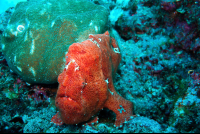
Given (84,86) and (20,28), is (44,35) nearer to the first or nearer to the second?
(20,28)

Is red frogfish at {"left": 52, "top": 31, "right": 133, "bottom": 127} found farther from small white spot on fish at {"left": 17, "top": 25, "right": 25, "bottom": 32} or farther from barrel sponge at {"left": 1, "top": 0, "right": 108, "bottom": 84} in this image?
small white spot on fish at {"left": 17, "top": 25, "right": 25, "bottom": 32}

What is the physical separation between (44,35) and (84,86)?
226 centimetres

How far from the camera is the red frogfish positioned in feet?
6.98

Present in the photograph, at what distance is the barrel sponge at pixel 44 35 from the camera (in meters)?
3.31

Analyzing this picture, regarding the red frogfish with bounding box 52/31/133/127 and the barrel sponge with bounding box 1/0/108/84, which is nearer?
the red frogfish with bounding box 52/31/133/127

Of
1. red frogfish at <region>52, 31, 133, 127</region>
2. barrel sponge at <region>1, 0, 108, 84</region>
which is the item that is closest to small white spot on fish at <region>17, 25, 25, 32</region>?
barrel sponge at <region>1, 0, 108, 84</region>

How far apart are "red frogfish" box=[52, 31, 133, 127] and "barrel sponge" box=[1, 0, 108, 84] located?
1075mm

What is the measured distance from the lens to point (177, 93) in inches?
124

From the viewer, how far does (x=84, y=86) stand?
2.17 m

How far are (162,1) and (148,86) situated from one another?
8.84 feet

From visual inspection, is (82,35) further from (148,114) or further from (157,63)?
(148,114)

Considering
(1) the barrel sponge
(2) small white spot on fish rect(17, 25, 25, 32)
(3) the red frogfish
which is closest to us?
(3) the red frogfish

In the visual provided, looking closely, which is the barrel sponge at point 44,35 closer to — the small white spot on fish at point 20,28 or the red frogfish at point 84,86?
the small white spot on fish at point 20,28

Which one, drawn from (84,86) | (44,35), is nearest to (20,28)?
(44,35)
